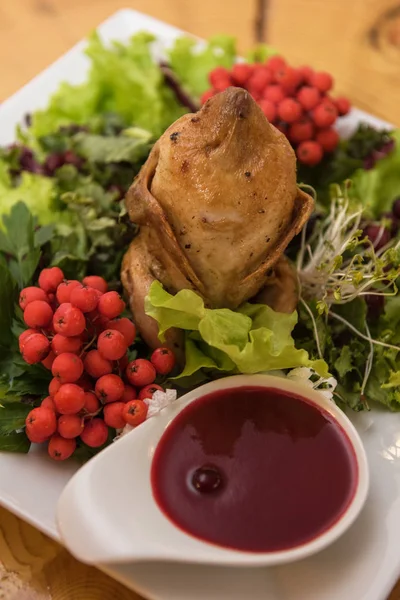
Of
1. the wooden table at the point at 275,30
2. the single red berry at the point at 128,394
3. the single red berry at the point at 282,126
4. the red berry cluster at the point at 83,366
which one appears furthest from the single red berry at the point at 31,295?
the wooden table at the point at 275,30

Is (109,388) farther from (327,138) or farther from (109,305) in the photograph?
(327,138)

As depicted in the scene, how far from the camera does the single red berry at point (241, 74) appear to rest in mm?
2629

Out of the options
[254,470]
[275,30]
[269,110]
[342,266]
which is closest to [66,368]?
[254,470]

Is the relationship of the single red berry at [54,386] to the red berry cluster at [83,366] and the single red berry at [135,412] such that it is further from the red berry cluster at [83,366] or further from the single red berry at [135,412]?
the single red berry at [135,412]

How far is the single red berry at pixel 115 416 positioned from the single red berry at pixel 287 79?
143 centimetres

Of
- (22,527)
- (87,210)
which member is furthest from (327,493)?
(87,210)

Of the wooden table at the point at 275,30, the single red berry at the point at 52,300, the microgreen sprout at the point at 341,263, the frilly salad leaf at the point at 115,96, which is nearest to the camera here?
the single red berry at the point at 52,300

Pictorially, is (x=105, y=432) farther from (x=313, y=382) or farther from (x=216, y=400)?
(x=313, y=382)

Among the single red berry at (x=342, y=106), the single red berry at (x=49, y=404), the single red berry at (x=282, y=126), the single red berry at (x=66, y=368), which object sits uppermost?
the single red berry at (x=342, y=106)

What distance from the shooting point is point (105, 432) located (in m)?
1.78

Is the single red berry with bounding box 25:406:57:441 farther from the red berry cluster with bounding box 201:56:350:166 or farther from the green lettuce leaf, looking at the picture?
the red berry cluster with bounding box 201:56:350:166

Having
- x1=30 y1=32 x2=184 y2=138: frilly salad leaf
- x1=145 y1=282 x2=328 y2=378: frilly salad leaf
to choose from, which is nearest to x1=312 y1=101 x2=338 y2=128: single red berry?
x1=30 y1=32 x2=184 y2=138: frilly salad leaf

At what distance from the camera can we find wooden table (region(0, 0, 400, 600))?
Result: 3352mm

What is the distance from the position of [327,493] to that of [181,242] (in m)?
Answer: 0.75
